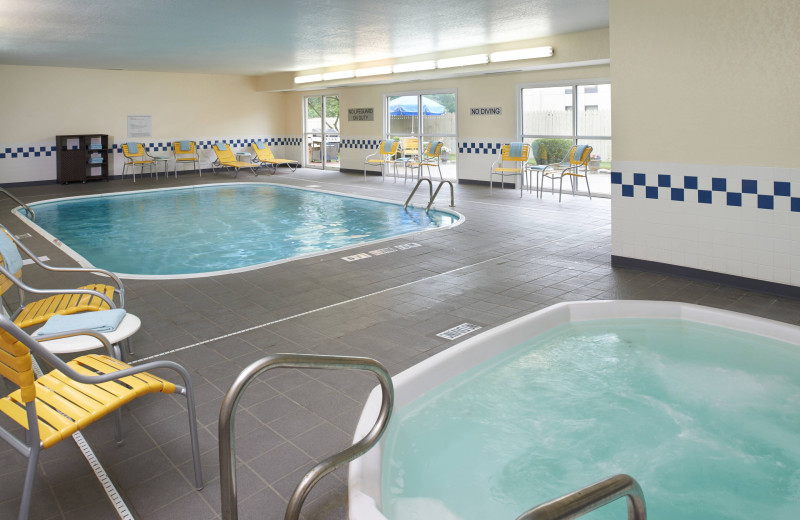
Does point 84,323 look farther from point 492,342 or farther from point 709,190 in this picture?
point 709,190

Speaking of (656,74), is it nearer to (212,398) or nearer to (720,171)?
(720,171)

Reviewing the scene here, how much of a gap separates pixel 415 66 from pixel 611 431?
385 inches

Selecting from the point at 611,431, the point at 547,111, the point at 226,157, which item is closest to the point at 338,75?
the point at 226,157

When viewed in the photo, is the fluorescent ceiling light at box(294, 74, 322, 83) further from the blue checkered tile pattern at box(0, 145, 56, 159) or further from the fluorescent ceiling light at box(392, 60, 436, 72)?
the blue checkered tile pattern at box(0, 145, 56, 159)

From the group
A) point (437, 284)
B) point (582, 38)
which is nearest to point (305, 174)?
point (582, 38)

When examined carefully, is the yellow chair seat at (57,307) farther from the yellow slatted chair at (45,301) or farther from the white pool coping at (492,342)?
the white pool coping at (492,342)

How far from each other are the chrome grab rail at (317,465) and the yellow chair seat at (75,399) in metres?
0.57

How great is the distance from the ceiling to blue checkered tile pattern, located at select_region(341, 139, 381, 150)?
2819 millimetres

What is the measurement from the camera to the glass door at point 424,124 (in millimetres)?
13047

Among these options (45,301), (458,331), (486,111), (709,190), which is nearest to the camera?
(45,301)

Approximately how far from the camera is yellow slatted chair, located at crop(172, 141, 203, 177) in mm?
14930

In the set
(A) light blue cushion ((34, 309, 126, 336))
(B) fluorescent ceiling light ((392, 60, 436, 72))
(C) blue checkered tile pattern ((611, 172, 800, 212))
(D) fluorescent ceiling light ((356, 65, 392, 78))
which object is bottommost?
(A) light blue cushion ((34, 309, 126, 336))

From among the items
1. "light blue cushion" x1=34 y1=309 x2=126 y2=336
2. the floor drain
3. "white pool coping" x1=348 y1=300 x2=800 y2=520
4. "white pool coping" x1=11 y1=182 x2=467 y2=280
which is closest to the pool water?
"white pool coping" x1=348 y1=300 x2=800 y2=520

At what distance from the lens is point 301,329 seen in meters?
3.93
